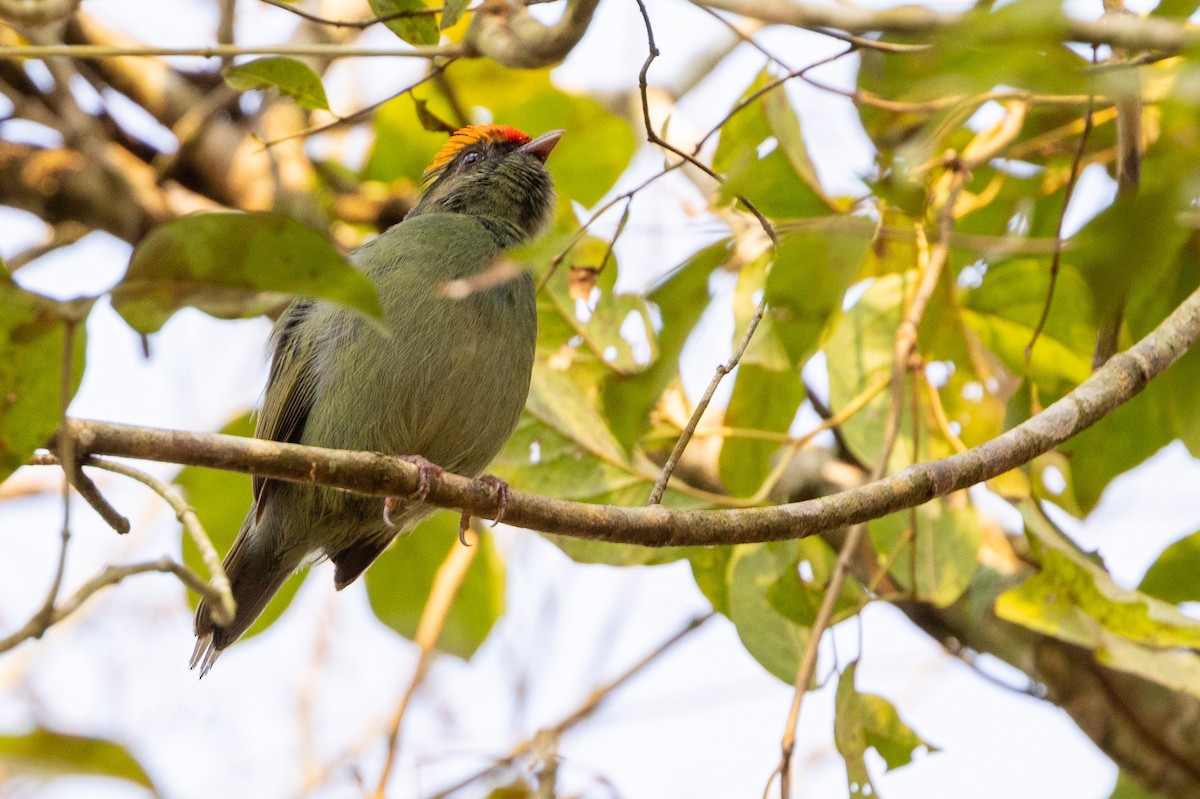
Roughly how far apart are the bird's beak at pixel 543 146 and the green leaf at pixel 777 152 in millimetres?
983

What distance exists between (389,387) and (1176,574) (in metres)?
2.46

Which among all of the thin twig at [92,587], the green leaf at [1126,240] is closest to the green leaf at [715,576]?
the thin twig at [92,587]

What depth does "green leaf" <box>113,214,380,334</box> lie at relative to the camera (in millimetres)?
1908

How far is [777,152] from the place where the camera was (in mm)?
3807

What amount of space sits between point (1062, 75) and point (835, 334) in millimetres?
2718

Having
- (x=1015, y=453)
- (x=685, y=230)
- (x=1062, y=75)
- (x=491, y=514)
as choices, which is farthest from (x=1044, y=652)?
(x=1062, y=75)

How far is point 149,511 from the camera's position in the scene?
25.6 feet

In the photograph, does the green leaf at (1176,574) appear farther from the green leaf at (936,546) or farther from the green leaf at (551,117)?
the green leaf at (551,117)

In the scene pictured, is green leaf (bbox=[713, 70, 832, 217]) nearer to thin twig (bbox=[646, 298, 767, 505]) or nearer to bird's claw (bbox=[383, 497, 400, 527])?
thin twig (bbox=[646, 298, 767, 505])

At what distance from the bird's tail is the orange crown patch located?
167cm

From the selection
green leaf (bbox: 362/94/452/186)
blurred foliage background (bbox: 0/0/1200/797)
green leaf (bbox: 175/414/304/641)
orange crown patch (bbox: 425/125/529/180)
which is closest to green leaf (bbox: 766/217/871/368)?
blurred foliage background (bbox: 0/0/1200/797)

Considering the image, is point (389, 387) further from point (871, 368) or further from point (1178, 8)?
point (1178, 8)

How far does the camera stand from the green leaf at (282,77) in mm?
3361

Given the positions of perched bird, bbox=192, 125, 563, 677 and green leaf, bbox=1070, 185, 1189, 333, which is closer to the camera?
green leaf, bbox=1070, 185, 1189, 333
